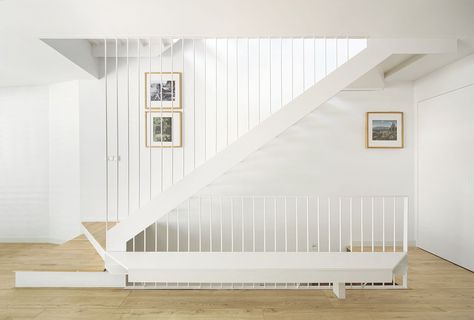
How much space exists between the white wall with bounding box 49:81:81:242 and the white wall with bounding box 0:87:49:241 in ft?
0.47

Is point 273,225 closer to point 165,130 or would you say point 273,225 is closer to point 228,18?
point 165,130

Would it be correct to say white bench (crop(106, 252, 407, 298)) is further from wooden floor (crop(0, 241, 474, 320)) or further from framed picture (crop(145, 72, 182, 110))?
framed picture (crop(145, 72, 182, 110))

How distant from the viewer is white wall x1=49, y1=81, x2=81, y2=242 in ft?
16.7

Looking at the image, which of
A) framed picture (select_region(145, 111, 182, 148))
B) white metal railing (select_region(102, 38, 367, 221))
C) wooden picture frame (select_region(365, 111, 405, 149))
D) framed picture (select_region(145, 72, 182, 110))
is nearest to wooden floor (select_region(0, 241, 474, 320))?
white metal railing (select_region(102, 38, 367, 221))

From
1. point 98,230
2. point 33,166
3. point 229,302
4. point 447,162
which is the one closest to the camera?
point 229,302

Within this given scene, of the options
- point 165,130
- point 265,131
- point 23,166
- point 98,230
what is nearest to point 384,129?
point 265,131

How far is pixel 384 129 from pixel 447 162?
0.99 m

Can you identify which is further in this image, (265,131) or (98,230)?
(98,230)

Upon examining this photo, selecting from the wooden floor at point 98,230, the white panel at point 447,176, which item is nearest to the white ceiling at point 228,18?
the white panel at point 447,176

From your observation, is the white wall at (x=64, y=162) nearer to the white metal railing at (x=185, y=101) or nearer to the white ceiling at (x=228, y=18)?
the white metal railing at (x=185, y=101)

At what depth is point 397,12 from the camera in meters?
2.99

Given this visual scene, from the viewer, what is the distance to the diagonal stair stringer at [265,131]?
345 centimetres

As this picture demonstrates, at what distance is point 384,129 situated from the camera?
5109 mm

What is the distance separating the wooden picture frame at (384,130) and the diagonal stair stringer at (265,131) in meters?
1.70
